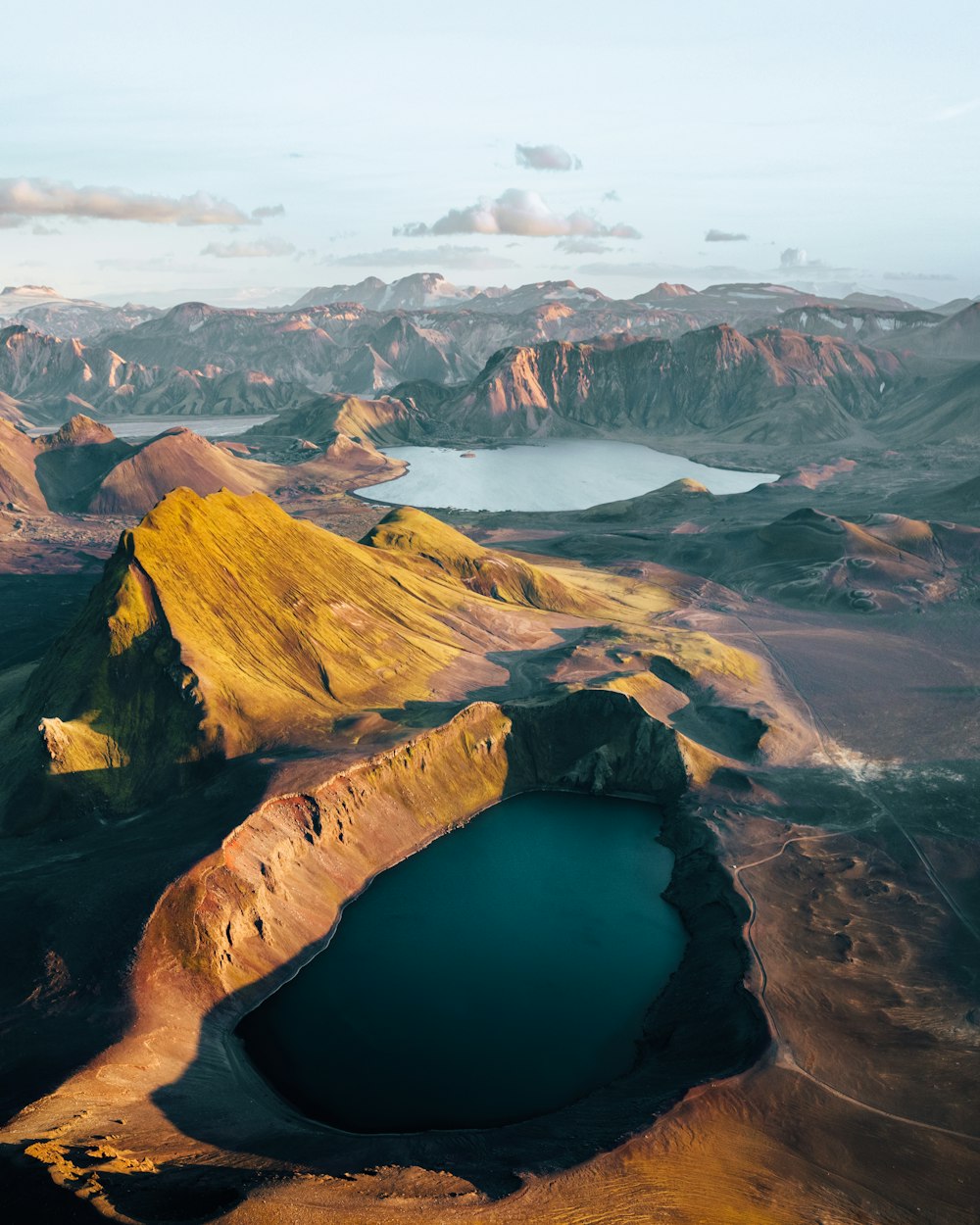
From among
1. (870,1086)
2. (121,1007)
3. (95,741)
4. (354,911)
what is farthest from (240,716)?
(870,1086)

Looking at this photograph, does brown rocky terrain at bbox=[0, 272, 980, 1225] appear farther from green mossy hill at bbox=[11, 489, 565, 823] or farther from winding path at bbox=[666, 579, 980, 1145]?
green mossy hill at bbox=[11, 489, 565, 823]

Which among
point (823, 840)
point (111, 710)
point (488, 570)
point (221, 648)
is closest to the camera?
point (823, 840)

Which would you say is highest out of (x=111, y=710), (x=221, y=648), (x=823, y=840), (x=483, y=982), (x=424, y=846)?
(x=221, y=648)

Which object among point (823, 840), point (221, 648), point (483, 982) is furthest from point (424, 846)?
point (823, 840)

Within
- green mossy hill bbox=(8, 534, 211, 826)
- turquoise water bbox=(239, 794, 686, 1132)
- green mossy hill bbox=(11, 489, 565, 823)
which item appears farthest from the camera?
green mossy hill bbox=(11, 489, 565, 823)

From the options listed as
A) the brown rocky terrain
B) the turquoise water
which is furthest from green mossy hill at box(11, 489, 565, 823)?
the turquoise water

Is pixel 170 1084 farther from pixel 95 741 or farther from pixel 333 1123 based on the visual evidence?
pixel 95 741

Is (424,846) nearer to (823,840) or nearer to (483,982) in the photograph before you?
(483,982)
